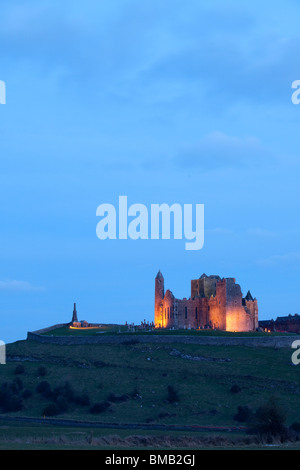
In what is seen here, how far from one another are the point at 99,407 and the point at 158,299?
38.8 metres

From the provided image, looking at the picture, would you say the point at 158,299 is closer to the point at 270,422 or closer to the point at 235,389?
the point at 235,389

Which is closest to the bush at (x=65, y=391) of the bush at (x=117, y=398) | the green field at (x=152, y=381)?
the green field at (x=152, y=381)

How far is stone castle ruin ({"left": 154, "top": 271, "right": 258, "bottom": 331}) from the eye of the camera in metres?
105

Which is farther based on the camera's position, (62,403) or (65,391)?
(65,391)

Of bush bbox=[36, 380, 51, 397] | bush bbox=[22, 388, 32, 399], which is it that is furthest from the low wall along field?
bush bbox=[22, 388, 32, 399]

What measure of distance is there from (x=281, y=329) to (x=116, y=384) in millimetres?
48080

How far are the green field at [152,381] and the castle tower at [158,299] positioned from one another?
669 inches

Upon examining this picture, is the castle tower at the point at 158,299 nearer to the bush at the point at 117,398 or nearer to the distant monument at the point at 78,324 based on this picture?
the distant monument at the point at 78,324

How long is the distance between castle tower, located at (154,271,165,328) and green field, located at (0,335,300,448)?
17.0m

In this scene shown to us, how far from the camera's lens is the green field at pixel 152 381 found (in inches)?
2847

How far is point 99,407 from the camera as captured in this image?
74188 mm

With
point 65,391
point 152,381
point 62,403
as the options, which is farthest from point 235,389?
point 65,391

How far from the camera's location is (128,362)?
88.2m
